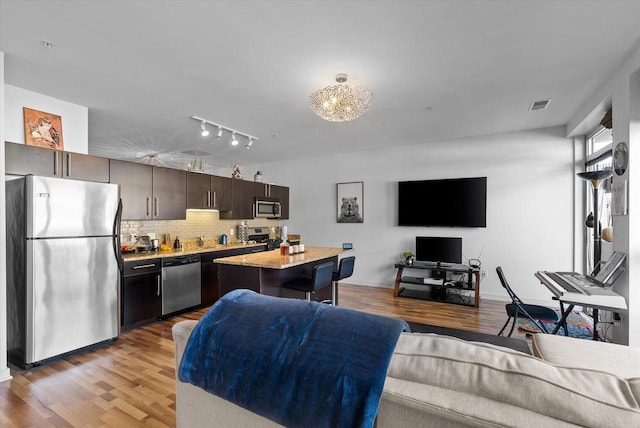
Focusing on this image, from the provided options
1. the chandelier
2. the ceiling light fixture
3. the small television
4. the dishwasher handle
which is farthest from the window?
the dishwasher handle

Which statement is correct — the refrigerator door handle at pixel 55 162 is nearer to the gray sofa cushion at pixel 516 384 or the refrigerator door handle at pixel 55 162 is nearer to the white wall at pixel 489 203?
the gray sofa cushion at pixel 516 384

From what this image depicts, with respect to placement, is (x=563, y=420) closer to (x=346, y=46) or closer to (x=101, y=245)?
(x=346, y=46)

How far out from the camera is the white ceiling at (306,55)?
1916 mm

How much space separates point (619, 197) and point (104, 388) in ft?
15.1

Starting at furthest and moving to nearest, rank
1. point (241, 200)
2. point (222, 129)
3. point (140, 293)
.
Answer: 1. point (241, 200)
2. point (222, 129)
3. point (140, 293)

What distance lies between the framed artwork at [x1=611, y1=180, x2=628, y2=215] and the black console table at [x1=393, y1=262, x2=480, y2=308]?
79.1 inches

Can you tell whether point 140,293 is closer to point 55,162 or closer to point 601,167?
point 55,162

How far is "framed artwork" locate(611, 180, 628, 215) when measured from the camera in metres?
2.61

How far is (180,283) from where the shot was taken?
4.09 metres

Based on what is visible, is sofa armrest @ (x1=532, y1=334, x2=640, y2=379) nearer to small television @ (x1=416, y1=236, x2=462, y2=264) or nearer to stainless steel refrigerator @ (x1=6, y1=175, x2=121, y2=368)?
small television @ (x1=416, y1=236, x2=462, y2=264)

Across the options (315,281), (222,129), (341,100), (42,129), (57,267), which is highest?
(222,129)

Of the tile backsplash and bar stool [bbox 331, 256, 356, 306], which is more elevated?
the tile backsplash

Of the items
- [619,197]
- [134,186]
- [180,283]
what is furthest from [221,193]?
[619,197]

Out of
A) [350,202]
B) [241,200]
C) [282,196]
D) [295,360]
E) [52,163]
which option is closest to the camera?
[295,360]
